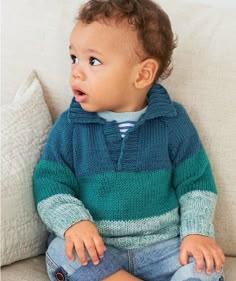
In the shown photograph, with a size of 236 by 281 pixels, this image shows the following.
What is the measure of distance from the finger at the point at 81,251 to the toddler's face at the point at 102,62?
0.30 meters

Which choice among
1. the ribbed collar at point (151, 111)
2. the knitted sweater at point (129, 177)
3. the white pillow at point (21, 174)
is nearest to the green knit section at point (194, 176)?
the knitted sweater at point (129, 177)

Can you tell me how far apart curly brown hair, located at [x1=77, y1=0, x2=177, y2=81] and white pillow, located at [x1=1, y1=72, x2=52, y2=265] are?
0.84 ft

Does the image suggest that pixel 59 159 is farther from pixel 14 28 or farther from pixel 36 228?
pixel 14 28

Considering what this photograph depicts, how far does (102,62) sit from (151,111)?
17 cm

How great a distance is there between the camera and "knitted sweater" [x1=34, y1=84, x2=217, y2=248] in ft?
4.12

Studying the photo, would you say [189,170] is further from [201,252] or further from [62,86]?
[62,86]

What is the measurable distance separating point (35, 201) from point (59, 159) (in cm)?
11

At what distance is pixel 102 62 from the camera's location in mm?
1234

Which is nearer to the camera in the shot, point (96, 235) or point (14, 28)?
point (96, 235)

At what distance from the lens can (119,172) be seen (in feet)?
4.14

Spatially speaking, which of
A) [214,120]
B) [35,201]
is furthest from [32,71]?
[214,120]

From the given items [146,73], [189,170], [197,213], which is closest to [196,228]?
[197,213]

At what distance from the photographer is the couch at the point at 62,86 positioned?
1.28m

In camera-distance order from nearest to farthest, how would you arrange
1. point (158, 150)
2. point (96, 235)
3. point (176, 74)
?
point (96, 235), point (158, 150), point (176, 74)
